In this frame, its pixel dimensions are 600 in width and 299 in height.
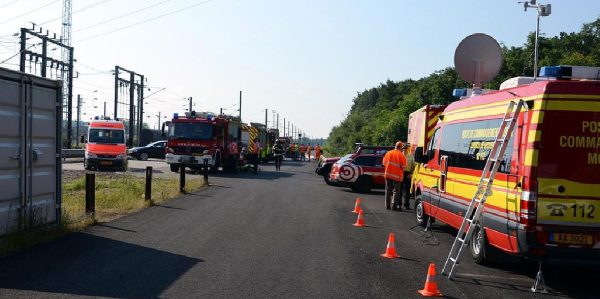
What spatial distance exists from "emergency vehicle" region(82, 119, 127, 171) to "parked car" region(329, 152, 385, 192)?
39.2 ft

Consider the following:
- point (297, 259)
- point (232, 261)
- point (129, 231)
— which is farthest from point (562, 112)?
point (129, 231)

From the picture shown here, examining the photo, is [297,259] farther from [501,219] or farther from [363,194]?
[363,194]

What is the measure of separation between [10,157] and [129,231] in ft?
8.10

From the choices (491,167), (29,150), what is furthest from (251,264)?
(29,150)

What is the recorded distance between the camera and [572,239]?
24.1 ft

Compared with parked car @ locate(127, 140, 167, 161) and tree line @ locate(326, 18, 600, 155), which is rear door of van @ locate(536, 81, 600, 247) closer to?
tree line @ locate(326, 18, 600, 155)

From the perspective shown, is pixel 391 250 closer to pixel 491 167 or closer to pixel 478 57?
pixel 491 167

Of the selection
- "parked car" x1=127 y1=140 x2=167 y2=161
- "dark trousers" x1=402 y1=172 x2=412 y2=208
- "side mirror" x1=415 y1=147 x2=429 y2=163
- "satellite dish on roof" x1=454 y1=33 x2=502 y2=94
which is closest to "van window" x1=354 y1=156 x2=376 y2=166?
"dark trousers" x1=402 y1=172 x2=412 y2=208

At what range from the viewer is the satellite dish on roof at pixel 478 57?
13375mm

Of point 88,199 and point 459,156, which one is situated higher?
point 459,156

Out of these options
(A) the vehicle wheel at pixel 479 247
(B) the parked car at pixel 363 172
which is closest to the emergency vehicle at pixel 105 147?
(B) the parked car at pixel 363 172

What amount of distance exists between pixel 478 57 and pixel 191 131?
18801mm

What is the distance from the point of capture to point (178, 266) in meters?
8.16

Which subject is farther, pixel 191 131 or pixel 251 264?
pixel 191 131
